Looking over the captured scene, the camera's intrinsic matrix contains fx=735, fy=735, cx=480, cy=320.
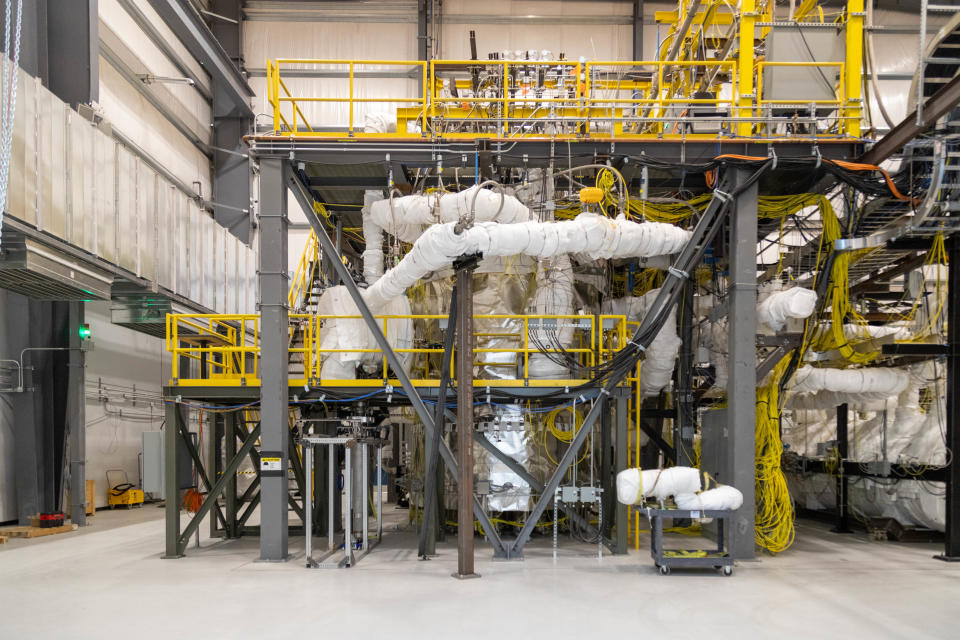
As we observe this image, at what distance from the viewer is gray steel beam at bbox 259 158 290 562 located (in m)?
10.8

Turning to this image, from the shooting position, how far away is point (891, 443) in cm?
1333

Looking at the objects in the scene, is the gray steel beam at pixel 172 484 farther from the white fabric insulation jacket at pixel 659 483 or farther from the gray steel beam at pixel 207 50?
the gray steel beam at pixel 207 50

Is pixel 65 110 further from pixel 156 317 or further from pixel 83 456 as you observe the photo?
pixel 83 456

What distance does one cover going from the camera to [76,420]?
15.5 m

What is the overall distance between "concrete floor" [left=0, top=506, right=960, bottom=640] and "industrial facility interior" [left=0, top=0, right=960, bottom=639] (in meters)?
0.07

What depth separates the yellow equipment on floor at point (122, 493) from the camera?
1895 centimetres

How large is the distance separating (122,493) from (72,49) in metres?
10.8

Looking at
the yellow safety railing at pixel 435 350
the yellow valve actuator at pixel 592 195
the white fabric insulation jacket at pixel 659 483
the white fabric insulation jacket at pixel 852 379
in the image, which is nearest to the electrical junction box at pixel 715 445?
→ the white fabric insulation jacket at pixel 659 483

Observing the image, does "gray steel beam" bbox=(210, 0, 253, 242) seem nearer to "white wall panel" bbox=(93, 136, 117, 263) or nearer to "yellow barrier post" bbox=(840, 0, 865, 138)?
"white wall panel" bbox=(93, 136, 117, 263)

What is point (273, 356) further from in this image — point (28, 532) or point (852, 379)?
point (852, 379)

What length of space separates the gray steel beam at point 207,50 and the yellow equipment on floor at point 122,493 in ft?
37.4

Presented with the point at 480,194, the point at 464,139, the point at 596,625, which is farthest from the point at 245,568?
the point at 464,139

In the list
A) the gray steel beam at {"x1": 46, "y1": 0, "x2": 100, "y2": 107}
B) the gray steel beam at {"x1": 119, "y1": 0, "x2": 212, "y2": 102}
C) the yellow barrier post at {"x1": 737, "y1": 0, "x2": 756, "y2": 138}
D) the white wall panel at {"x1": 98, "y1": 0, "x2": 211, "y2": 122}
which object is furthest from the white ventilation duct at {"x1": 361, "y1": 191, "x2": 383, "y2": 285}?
the gray steel beam at {"x1": 119, "y1": 0, "x2": 212, "y2": 102}

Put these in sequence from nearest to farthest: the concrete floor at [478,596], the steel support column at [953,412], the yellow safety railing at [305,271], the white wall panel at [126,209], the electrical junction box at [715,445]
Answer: the concrete floor at [478,596]
the steel support column at [953,412]
the electrical junction box at [715,445]
the yellow safety railing at [305,271]
the white wall panel at [126,209]
